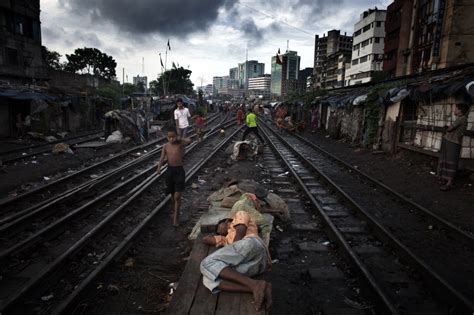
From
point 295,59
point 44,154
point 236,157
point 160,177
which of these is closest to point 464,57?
point 236,157

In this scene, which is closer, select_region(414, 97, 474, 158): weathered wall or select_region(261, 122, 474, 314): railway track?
select_region(261, 122, 474, 314): railway track

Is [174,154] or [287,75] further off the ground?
[287,75]

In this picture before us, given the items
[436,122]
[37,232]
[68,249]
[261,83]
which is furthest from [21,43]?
[261,83]

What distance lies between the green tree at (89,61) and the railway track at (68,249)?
63.6 meters

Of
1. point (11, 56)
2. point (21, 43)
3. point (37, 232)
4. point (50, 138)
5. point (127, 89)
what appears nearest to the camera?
point (37, 232)

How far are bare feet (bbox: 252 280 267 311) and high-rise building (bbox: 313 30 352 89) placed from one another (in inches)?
3150

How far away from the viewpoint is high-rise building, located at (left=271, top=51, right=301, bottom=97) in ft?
411

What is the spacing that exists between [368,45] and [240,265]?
6745cm

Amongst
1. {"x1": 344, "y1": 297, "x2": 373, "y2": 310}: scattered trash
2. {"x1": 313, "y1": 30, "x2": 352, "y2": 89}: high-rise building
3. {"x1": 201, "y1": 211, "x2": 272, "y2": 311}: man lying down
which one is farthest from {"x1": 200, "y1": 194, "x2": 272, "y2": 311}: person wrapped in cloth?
{"x1": 313, "y1": 30, "x2": 352, "y2": 89}: high-rise building

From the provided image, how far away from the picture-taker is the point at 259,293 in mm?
3094

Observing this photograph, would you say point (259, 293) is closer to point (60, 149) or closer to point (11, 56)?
point (60, 149)

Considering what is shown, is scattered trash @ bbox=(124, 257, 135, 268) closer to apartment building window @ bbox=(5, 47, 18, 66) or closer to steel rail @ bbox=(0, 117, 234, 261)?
steel rail @ bbox=(0, 117, 234, 261)

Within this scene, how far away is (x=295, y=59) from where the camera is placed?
134 metres

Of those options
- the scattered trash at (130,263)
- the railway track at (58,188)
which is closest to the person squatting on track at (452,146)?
the scattered trash at (130,263)
